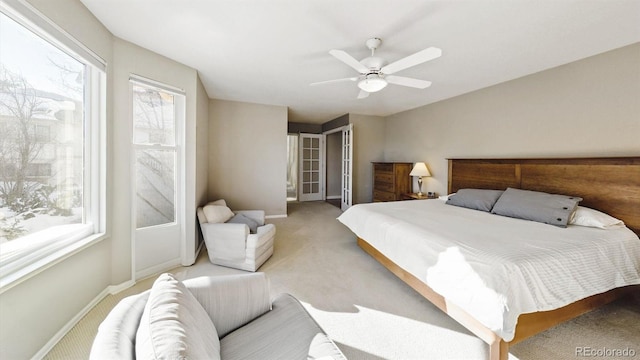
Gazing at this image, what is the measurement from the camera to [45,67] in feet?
5.29

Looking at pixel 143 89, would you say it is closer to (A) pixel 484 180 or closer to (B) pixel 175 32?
(B) pixel 175 32

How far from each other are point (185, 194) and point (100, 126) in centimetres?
104

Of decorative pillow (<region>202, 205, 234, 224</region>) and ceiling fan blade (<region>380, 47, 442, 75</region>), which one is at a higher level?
ceiling fan blade (<region>380, 47, 442, 75</region>)

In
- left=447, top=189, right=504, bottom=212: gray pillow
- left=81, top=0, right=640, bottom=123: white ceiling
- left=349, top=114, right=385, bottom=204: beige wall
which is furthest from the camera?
left=349, top=114, right=385, bottom=204: beige wall

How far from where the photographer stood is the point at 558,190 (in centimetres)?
→ 273

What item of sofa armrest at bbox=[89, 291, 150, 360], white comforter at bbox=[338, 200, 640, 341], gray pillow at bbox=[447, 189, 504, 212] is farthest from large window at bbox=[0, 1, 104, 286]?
gray pillow at bbox=[447, 189, 504, 212]

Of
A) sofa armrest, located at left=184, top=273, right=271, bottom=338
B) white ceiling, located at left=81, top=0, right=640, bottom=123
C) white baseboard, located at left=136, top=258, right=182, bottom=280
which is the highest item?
white ceiling, located at left=81, top=0, right=640, bottom=123

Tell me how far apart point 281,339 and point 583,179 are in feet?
10.9

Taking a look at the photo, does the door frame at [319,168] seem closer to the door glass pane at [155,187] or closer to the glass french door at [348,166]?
the glass french door at [348,166]

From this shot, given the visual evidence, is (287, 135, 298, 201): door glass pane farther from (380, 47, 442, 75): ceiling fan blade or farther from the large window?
the large window

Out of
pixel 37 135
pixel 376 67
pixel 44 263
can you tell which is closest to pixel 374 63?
pixel 376 67

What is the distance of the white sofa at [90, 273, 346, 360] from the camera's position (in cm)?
76

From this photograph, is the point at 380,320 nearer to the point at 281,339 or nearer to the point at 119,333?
the point at 281,339

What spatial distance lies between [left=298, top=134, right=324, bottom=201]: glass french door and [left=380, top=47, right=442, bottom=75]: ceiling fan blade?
16.5ft
